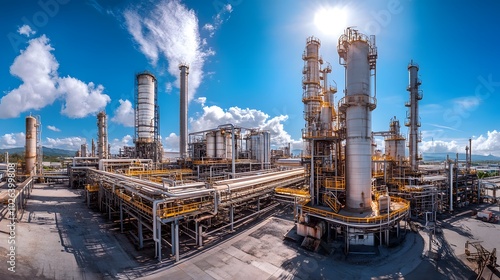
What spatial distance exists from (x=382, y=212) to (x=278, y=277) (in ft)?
30.7

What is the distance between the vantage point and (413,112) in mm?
30188

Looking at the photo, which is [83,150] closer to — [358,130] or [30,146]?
[30,146]

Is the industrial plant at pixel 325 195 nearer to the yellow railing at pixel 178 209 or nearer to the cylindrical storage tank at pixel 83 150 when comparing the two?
the yellow railing at pixel 178 209

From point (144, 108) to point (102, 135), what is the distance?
13.8m

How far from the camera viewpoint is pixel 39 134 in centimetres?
3741

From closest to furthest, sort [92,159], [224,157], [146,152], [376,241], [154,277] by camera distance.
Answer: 1. [154,277]
2. [376,241]
3. [224,157]
4. [146,152]
5. [92,159]

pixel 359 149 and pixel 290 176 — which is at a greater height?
pixel 359 149

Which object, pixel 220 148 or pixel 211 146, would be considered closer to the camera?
pixel 220 148

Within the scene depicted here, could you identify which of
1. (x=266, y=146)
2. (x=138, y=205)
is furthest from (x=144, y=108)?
(x=138, y=205)

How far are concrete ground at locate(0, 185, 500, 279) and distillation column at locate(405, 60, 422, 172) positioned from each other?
45.4ft

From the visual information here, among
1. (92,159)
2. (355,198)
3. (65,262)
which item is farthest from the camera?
(92,159)

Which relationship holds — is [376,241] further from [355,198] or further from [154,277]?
[154,277]

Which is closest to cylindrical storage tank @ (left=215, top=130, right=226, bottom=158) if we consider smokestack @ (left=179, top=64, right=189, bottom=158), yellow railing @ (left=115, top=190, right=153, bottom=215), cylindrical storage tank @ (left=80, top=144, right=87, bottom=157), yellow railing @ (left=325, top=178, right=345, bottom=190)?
smokestack @ (left=179, top=64, right=189, bottom=158)

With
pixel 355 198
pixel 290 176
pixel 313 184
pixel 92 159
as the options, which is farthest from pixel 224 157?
pixel 92 159
